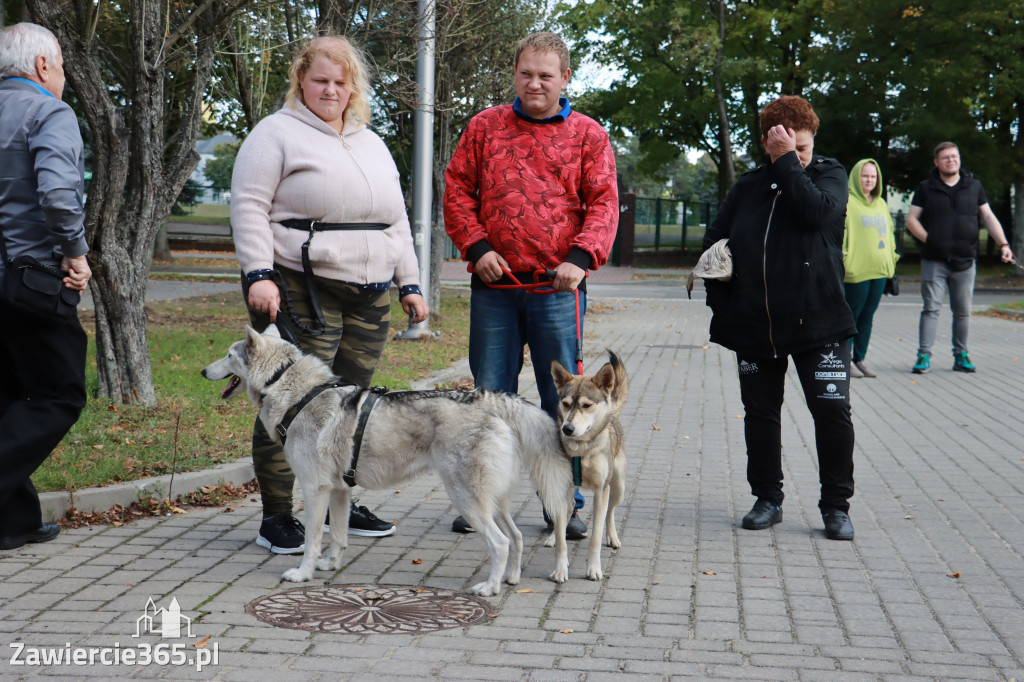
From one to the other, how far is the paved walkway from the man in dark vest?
438 centimetres

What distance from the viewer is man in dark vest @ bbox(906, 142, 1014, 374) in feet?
→ 37.3

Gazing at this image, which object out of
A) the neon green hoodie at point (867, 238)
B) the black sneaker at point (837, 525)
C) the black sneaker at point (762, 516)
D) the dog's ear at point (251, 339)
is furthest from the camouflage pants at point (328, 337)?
the neon green hoodie at point (867, 238)

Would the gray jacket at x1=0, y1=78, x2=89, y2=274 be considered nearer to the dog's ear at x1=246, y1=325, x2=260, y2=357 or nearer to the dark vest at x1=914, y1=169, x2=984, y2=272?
the dog's ear at x1=246, y1=325, x2=260, y2=357

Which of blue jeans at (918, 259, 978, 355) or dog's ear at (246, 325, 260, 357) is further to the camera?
blue jeans at (918, 259, 978, 355)

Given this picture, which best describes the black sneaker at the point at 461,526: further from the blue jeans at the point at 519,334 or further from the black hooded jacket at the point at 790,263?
the black hooded jacket at the point at 790,263

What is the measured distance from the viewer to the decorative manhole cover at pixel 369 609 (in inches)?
154

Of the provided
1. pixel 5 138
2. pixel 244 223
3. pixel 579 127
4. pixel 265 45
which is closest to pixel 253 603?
pixel 244 223

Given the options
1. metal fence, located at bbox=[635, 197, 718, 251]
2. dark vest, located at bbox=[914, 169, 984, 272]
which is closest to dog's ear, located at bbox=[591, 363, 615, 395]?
dark vest, located at bbox=[914, 169, 984, 272]

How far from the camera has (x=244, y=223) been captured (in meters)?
4.55

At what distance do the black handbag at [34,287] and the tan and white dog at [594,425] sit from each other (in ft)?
7.47

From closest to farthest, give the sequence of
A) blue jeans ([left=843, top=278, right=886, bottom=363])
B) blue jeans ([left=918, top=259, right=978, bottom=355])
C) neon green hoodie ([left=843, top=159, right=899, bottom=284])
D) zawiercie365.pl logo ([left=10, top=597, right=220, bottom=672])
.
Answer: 1. zawiercie365.pl logo ([left=10, top=597, right=220, bottom=672])
2. neon green hoodie ([left=843, top=159, right=899, bottom=284])
3. blue jeans ([left=843, top=278, right=886, bottom=363])
4. blue jeans ([left=918, top=259, right=978, bottom=355])

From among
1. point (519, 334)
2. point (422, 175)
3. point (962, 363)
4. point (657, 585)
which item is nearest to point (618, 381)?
point (519, 334)

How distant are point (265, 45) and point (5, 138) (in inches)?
297

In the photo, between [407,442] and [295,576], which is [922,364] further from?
[295,576]
